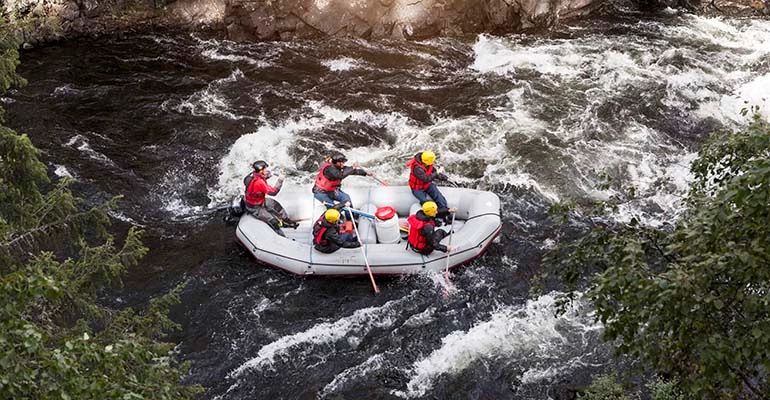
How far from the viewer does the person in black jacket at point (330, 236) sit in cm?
1165

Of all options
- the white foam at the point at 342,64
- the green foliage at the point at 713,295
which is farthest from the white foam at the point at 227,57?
the green foliage at the point at 713,295

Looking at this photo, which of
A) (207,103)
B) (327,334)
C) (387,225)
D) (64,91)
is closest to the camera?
(327,334)

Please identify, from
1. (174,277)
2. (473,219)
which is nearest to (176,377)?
(174,277)

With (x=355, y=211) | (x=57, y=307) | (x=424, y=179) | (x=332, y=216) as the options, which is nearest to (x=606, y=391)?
(x=332, y=216)

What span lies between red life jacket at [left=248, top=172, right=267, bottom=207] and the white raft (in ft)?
0.99

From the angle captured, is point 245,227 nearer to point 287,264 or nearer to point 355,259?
point 287,264

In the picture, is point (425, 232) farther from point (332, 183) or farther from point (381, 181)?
point (381, 181)

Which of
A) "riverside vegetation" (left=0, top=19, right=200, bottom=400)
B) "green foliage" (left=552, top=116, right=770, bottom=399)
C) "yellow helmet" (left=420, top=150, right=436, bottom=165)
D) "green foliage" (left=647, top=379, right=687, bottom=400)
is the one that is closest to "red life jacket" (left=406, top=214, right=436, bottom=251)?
"yellow helmet" (left=420, top=150, right=436, bottom=165)

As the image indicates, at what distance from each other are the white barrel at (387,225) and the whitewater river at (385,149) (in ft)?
2.70

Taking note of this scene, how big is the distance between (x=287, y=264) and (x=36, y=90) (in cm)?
988

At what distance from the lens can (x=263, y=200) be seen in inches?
491

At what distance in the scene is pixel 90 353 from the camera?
14.4ft

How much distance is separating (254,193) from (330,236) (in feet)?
5.43

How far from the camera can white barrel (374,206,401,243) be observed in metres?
12.1
